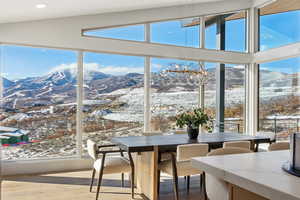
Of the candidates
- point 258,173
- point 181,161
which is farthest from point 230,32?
point 258,173

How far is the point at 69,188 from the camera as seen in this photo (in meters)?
4.06

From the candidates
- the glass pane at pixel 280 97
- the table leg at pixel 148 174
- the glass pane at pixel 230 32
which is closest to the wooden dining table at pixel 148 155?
the table leg at pixel 148 174

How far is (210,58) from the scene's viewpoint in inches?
→ 248

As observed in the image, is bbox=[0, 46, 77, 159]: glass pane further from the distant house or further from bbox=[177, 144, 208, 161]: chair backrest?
bbox=[177, 144, 208, 161]: chair backrest

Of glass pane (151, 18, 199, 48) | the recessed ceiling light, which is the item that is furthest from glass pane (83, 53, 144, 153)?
the recessed ceiling light

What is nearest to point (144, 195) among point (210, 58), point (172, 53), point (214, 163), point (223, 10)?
point (214, 163)

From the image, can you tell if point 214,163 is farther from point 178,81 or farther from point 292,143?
point 178,81

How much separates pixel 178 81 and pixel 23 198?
3.77 m

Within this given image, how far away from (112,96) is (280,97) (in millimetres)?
3731

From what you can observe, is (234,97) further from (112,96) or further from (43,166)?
(43,166)

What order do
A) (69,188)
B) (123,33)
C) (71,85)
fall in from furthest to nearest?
(123,33) < (71,85) < (69,188)

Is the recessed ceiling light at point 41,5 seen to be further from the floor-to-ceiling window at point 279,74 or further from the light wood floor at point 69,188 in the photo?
the floor-to-ceiling window at point 279,74

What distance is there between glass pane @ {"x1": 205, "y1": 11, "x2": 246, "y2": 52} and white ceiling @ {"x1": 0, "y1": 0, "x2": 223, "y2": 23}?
1.33 m

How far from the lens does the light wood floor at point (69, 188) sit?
3.71 meters
